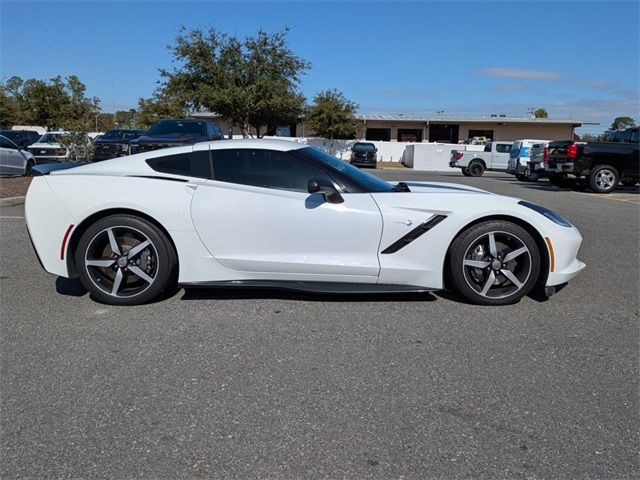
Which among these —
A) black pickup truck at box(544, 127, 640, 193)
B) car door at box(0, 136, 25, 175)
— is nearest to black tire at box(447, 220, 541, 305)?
black pickup truck at box(544, 127, 640, 193)

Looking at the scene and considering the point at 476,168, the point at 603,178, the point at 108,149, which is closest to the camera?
the point at 603,178

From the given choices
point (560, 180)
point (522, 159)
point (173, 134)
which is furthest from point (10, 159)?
point (522, 159)

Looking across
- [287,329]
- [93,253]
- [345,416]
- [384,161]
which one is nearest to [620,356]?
[345,416]

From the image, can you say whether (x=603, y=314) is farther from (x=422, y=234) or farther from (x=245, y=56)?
(x=245, y=56)

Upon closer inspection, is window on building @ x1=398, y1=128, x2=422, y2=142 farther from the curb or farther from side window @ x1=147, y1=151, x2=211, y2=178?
side window @ x1=147, y1=151, x2=211, y2=178

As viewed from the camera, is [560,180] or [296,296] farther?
[560,180]

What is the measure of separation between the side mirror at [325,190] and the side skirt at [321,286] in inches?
27.0

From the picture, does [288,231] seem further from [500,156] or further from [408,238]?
[500,156]

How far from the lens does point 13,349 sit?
12.0 feet

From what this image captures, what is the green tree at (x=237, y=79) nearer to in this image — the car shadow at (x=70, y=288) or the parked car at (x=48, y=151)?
the parked car at (x=48, y=151)

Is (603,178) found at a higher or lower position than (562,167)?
lower

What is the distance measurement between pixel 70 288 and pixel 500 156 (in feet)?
86.5

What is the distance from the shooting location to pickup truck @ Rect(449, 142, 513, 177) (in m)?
28.0

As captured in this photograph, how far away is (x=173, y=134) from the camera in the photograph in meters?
14.4
